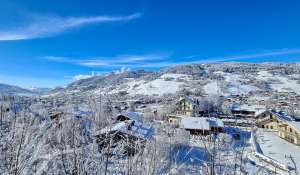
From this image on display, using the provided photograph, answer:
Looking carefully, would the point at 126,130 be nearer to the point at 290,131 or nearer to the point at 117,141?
the point at 117,141

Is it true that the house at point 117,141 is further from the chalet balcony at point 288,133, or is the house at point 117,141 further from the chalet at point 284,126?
the chalet balcony at point 288,133

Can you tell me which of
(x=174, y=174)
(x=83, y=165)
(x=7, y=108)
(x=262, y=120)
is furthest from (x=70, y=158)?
(x=262, y=120)

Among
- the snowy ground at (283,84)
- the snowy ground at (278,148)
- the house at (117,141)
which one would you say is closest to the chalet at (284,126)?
the snowy ground at (278,148)

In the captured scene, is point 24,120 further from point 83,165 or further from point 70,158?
point 83,165

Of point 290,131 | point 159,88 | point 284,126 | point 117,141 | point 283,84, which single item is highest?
point 283,84

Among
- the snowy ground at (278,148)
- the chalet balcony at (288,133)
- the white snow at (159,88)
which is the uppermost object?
the white snow at (159,88)

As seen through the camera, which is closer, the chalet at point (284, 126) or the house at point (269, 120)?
the chalet at point (284, 126)

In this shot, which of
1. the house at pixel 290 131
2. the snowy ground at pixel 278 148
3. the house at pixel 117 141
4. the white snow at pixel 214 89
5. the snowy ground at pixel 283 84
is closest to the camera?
the white snow at pixel 214 89

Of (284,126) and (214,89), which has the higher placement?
(214,89)

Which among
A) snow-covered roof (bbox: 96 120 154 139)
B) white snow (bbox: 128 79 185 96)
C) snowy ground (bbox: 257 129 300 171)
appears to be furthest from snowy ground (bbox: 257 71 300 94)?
snow-covered roof (bbox: 96 120 154 139)

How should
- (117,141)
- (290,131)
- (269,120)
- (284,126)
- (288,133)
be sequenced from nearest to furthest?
(117,141)
(290,131)
(288,133)
(284,126)
(269,120)

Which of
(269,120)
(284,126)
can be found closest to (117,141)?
(284,126)

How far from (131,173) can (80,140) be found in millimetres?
955

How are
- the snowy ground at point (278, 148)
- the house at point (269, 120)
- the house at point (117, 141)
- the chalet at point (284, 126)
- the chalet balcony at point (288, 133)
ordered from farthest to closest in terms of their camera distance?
1. the house at point (269, 120)
2. the chalet at point (284, 126)
3. the chalet balcony at point (288, 133)
4. the snowy ground at point (278, 148)
5. the house at point (117, 141)
